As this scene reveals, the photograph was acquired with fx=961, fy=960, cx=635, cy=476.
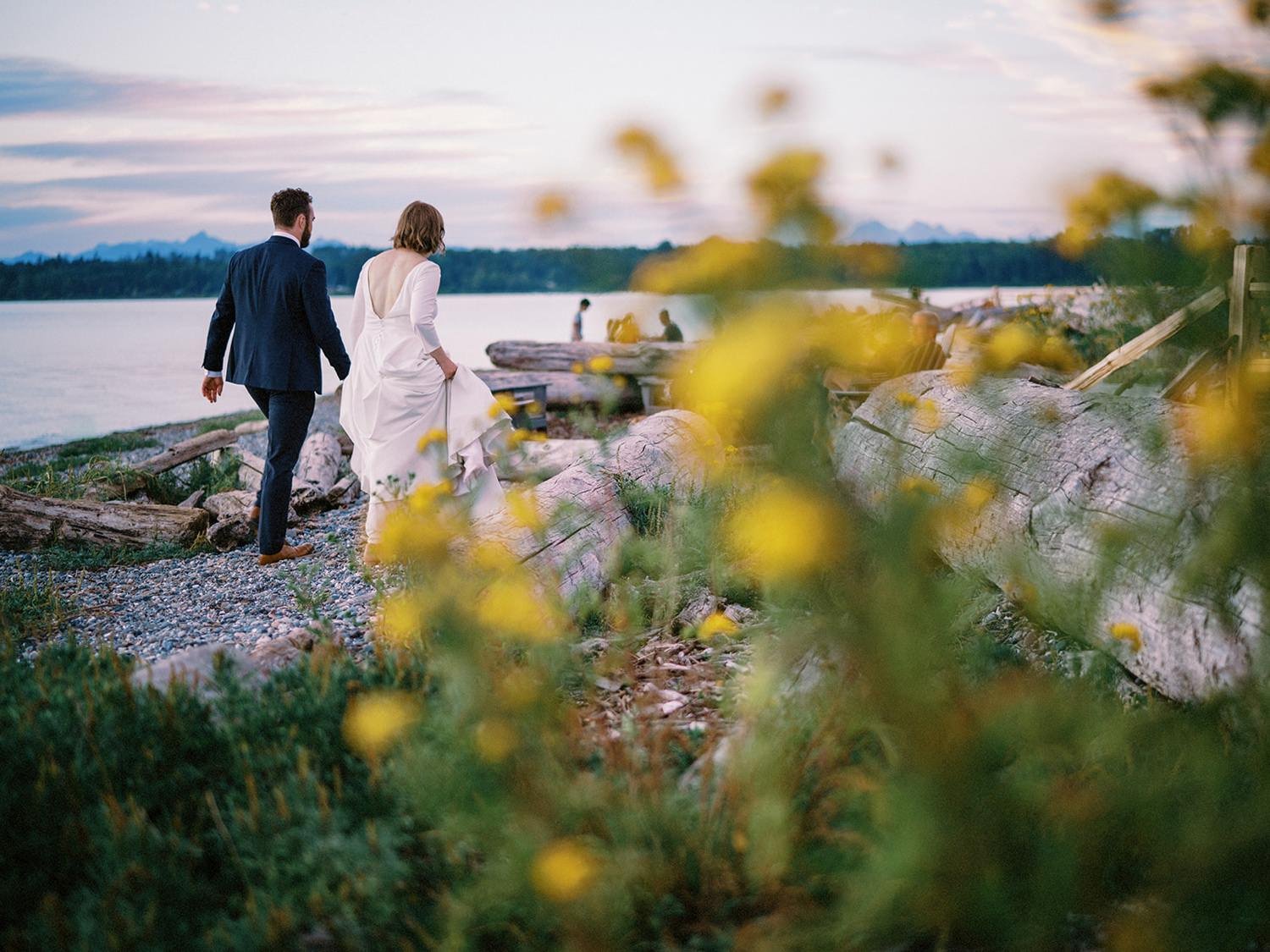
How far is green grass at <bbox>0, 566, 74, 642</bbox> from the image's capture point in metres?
4.77

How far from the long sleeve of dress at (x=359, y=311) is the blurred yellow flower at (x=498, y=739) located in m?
4.25

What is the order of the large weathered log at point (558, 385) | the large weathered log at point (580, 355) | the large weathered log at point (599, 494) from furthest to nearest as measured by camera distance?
the large weathered log at point (558, 385)
the large weathered log at point (580, 355)
the large weathered log at point (599, 494)

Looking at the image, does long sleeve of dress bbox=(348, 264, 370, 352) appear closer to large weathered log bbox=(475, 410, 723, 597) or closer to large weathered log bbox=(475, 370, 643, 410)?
large weathered log bbox=(475, 410, 723, 597)

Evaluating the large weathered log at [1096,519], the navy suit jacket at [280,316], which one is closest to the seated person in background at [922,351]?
the large weathered log at [1096,519]

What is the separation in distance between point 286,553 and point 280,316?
4.89ft

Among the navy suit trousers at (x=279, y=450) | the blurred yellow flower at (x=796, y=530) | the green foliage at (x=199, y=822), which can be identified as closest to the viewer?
the blurred yellow flower at (x=796, y=530)

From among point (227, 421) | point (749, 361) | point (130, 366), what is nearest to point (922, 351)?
point (749, 361)

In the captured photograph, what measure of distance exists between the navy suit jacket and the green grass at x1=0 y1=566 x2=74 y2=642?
1.58 metres

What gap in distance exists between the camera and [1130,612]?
3354 mm

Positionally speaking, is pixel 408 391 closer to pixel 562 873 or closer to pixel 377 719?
pixel 377 719

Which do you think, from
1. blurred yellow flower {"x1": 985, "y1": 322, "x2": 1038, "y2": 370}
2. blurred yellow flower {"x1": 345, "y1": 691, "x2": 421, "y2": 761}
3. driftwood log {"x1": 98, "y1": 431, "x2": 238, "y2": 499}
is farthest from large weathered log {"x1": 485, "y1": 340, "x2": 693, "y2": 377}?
blurred yellow flower {"x1": 345, "y1": 691, "x2": 421, "y2": 761}

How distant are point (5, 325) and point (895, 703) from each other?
198 ft

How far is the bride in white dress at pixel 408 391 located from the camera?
585cm

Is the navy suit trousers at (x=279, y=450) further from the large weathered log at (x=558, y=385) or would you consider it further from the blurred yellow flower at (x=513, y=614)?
the large weathered log at (x=558, y=385)
